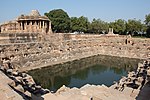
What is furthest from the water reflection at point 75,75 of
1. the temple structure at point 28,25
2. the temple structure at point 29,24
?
the temple structure at point 29,24

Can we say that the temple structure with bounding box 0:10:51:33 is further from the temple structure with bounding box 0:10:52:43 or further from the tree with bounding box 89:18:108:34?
the tree with bounding box 89:18:108:34

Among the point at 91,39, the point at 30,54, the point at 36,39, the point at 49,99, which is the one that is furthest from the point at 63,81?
the point at 91,39

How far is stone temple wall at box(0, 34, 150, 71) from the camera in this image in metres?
20.4

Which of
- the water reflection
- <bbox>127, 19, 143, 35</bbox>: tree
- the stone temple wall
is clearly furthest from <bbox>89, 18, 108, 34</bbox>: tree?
the water reflection

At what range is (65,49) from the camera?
1033 inches

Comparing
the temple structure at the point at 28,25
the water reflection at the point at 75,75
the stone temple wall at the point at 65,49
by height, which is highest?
the temple structure at the point at 28,25

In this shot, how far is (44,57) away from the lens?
75.1ft

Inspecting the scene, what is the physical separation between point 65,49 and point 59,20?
21.5 m

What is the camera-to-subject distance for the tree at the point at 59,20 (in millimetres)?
46281

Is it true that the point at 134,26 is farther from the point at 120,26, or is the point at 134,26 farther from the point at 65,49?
the point at 65,49

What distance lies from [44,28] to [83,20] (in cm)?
1981

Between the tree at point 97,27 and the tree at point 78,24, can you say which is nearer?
the tree at point 78,24

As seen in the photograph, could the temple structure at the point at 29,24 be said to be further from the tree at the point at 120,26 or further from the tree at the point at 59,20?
the tree at the point at 120,26

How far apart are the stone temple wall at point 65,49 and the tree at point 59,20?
14125mm
